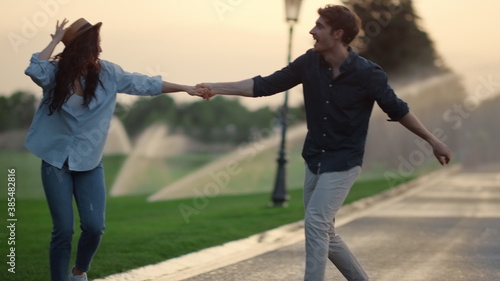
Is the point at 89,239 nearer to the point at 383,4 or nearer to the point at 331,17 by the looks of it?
the point at 331,17

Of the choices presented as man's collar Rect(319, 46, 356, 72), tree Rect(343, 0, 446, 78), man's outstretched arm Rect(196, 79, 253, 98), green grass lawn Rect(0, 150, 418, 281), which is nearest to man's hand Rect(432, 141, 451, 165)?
man's collar Rect(319, 46, 356, 72)

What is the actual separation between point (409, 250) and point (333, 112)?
16.7ft

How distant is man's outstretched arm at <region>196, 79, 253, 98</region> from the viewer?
705 centimetres

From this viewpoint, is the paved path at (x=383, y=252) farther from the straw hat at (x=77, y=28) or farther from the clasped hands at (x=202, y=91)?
the straw hat at (x=77, y=28)

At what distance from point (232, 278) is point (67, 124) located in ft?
8.67

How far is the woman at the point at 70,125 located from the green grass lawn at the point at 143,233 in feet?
5.68

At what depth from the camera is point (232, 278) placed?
8875 millimetres

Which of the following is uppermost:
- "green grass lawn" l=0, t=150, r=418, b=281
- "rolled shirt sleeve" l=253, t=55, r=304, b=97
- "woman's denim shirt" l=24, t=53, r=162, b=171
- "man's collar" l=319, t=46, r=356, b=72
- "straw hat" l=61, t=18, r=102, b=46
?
"straw hat" l=61, t=18, r=102, b=46

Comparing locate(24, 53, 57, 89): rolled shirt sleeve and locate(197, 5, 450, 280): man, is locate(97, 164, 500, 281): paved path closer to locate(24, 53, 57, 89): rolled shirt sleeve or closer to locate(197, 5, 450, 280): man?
locate(197, 5, 450, 280): man

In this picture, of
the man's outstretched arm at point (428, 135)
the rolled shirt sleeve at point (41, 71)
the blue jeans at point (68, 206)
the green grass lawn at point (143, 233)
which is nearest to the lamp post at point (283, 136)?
the green grass lawn at point (143, 233)

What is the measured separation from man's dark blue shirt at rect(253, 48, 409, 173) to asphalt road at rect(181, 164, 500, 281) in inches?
94.0

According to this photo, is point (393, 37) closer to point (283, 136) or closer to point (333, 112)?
point (283, 136)

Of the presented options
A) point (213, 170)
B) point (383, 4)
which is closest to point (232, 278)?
point (213, 170)

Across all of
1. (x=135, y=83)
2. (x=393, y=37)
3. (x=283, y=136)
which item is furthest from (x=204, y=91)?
(x=393, y=37)
